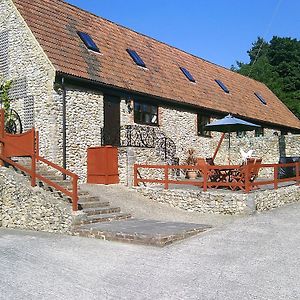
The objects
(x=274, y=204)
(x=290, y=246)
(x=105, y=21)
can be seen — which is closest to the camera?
(x=290, y=246)

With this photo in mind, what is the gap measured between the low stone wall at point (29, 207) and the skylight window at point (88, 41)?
690 centimetres

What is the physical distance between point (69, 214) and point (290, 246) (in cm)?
535

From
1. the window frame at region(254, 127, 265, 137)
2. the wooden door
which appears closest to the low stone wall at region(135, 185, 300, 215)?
the wooden door

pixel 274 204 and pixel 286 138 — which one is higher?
pixel 286 138

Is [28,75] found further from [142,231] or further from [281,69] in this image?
[281,69]

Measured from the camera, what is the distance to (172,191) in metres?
13.8

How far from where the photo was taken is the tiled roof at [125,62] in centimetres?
1603

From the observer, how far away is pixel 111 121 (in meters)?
17.0

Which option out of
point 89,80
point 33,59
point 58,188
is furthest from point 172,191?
point 33,59

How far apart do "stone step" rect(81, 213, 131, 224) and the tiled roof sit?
19.4 feet

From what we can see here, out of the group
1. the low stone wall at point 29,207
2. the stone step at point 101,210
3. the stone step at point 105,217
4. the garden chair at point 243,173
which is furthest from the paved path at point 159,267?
the garden chair at point 243,173

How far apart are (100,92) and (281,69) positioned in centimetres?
4262

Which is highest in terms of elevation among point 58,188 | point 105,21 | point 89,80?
Result: point 105,21

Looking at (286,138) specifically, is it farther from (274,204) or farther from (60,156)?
(60,156)
